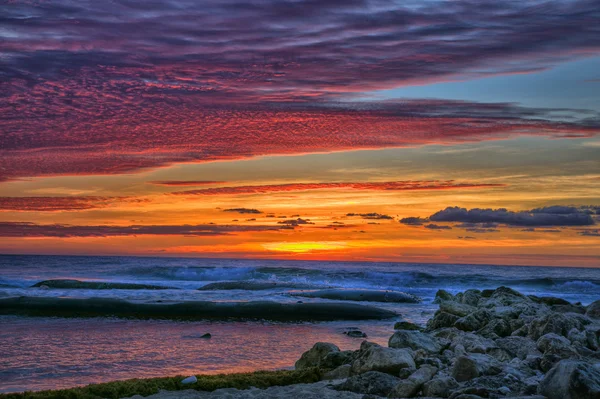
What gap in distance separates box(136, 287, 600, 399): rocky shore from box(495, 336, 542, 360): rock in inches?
0.6

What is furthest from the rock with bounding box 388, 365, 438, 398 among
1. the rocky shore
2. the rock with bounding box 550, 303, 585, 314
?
the rock with bounding box 550, 303, 585, 314

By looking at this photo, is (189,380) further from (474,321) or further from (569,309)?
(569,309)

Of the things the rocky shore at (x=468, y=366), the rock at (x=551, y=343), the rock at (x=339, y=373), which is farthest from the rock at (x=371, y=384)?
the rock at (x=551, y=343)

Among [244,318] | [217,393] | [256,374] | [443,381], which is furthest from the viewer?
[244,318]

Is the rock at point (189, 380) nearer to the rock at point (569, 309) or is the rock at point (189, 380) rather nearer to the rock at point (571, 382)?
the rock at point (571, 382)

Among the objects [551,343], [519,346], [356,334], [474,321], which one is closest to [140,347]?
[356,334]

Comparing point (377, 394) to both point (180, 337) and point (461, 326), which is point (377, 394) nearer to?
point (461, 326)

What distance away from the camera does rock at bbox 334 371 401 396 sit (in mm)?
10047

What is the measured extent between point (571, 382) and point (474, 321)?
8795mm

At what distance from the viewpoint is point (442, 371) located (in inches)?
429

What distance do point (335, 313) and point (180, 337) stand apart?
10.5m

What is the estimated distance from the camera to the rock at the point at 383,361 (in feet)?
36.2

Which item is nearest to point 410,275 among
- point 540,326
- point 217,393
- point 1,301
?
point 1,301

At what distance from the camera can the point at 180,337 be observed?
759 inches
